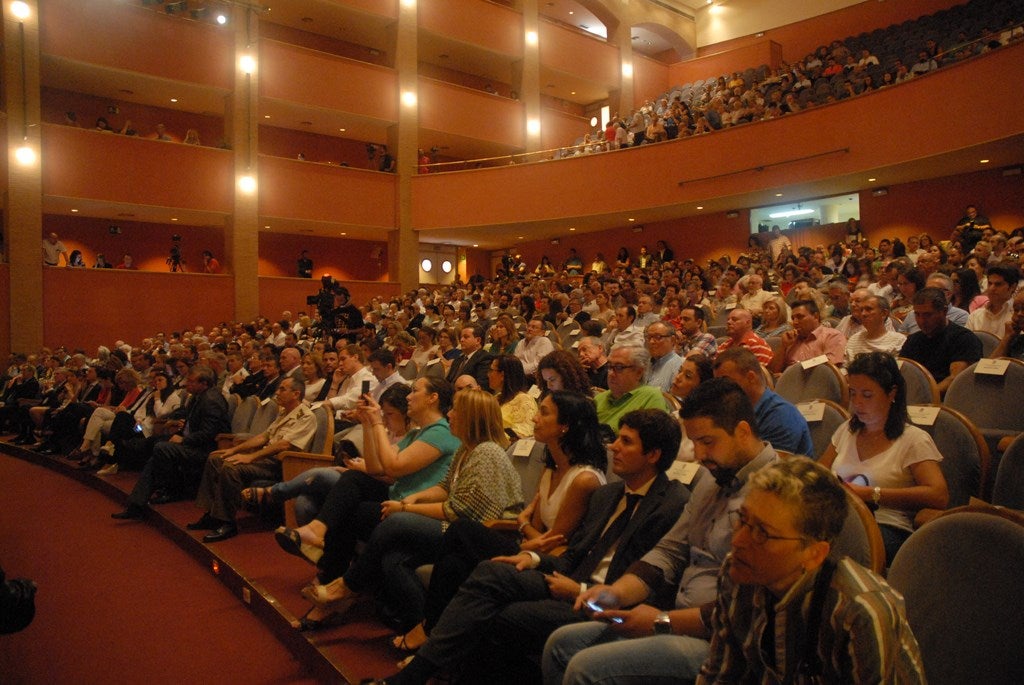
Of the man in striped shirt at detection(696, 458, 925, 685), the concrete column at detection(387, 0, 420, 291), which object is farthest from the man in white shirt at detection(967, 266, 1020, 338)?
the concrete column at detection(387, 0, 420, 291)

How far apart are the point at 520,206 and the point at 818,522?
12999mm

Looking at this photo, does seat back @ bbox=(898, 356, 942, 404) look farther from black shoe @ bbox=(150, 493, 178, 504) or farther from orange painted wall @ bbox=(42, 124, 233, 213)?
orange painted wall @ bbox=(42, 124, 233, 213)

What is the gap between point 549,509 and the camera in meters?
2.41

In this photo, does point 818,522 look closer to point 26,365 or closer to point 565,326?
point 565,326

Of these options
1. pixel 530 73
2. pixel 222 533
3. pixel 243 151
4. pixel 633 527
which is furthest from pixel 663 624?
pixel 530 73

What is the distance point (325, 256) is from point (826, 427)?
1409 centimetres

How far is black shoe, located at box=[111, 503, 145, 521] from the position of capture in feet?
15.8

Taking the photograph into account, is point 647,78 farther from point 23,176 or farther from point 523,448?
point 523,448

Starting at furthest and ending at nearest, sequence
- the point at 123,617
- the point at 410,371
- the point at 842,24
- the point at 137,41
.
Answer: the point at 842,24 < the point at 137,41 < the point at 410,371 < the point at 123,617

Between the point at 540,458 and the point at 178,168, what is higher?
the point at 178,168

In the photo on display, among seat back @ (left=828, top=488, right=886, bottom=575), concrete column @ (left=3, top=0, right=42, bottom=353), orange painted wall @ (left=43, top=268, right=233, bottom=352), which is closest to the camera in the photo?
seat back @ (left=828, top=488, right=886, bottom=575)

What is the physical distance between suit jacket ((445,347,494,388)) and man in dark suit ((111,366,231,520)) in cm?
164

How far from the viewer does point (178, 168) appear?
12.3 meters

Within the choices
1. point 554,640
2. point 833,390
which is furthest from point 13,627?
point 833,390
